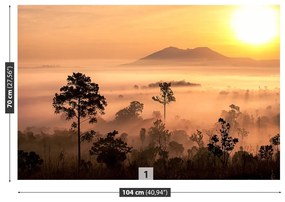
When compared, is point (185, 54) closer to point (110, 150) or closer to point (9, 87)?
point (110, 150)

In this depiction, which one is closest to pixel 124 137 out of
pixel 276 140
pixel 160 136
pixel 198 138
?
pixel 160 136

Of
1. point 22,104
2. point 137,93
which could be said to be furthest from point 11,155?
point 137,93

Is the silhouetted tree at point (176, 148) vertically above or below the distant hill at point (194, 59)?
below

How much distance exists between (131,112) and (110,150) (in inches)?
20.4

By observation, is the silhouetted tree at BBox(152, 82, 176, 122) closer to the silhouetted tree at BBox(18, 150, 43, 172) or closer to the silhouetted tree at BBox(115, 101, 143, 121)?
the silhouetted tree at BBox(115, 101, 143, 121)

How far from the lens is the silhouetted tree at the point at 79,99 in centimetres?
1686

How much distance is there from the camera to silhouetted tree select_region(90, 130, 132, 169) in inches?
666

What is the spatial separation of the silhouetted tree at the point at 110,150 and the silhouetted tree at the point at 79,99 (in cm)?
22

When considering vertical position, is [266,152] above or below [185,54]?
below

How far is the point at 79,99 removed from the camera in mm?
16953

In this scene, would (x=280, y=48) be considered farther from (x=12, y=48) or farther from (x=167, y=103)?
(x=12, y=48)

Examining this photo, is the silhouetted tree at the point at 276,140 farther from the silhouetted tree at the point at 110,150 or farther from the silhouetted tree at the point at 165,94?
the silhouetted tree at the point at 110,150
